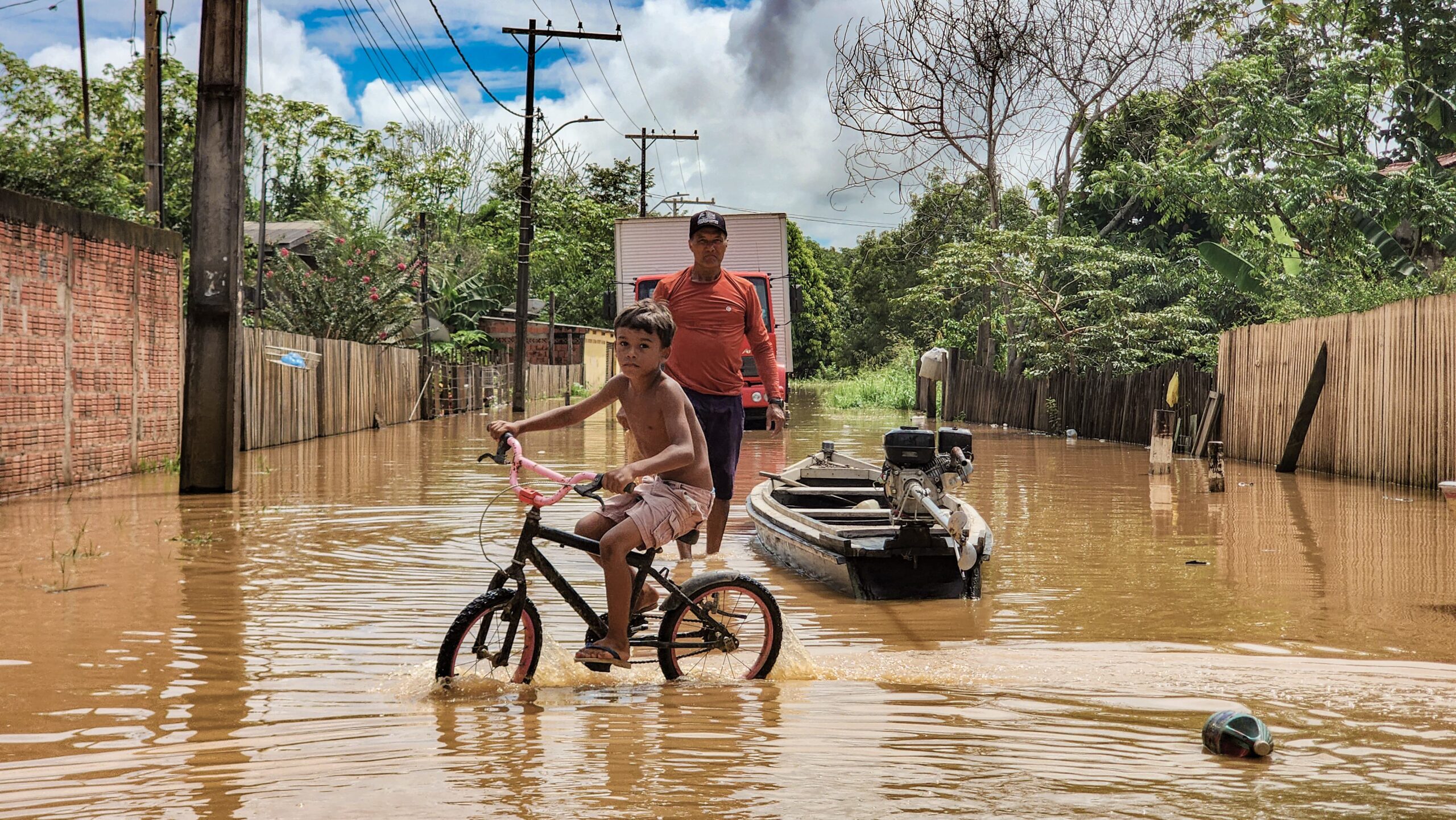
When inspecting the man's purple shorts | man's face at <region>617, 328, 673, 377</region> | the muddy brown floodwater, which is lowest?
the muddy brown floodwater

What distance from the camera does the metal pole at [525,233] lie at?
34.3 m

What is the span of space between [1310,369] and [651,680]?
13518 millimetres

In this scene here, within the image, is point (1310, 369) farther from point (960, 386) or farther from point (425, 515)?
point (960, 386)

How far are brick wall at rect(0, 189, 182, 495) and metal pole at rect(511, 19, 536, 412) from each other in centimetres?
1895

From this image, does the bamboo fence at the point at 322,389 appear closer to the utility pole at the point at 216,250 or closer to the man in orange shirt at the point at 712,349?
the utility pole at the point at 216,250

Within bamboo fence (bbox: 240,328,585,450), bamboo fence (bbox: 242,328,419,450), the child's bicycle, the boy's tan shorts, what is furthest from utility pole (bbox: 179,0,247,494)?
the boy's tan shorts

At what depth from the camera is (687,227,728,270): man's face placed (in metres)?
7.59

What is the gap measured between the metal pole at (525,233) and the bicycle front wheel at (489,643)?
1146 inches

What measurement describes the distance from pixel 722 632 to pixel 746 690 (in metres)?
0.25

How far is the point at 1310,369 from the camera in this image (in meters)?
16.5

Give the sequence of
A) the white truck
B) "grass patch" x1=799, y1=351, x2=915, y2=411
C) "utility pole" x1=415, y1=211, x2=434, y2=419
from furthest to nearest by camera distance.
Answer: "grass patch" x1=799, y1=351, x2=915, y2=411
"utility pole" x1=415, y1=211, x2=434, y2=419
the white truck

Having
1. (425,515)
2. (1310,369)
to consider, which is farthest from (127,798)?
(1310,369)

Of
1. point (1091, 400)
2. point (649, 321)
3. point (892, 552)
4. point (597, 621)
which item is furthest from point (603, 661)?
point (1091, 400)

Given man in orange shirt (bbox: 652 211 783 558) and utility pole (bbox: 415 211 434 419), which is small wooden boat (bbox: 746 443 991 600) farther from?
utility pole (bbox: 415 211 434 419)
